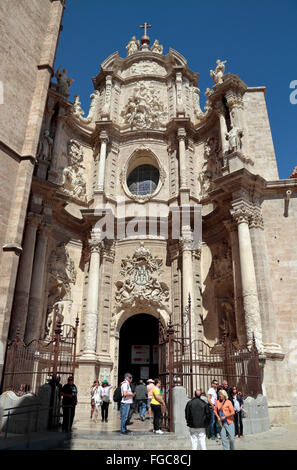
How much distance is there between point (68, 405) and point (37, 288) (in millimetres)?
6957

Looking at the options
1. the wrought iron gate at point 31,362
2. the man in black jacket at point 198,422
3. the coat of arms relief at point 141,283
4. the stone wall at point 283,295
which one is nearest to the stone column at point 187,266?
the coat of arms relief at point 141,283

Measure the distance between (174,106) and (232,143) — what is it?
5.85 m

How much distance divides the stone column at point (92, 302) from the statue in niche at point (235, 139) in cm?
736

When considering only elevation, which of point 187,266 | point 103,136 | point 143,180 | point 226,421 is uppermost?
point 103,136

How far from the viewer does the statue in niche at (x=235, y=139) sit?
1627 centimetres

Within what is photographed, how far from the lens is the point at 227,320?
51.3 feet

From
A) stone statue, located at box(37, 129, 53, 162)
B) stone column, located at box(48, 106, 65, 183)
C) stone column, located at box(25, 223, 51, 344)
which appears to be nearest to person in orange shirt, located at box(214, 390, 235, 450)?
stone column, located at box(25, 223, 51, 344)

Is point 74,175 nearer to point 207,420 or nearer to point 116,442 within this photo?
point 116,442

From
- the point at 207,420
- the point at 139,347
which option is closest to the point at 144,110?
the point at 139,347

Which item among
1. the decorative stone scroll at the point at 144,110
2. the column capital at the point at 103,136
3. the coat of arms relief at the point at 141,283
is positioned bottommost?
the coat of arms relief at the point at 141,283

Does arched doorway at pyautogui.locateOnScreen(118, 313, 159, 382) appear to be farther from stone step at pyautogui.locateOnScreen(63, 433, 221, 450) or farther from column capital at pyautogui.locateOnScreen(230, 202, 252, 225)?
stone step at pyautogui.locateOnScreen(63, 433, 221, 450)

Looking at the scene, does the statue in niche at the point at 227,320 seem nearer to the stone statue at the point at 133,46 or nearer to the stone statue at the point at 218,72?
the stone statue at the point at 218,72

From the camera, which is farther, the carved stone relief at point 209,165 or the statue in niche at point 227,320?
the carved stone relief at point 209,165
